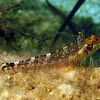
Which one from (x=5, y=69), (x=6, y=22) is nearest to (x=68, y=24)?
(x=6, y=22)

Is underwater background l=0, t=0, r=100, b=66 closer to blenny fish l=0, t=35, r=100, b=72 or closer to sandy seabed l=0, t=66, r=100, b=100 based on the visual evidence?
blenny fish l=0, t=35, r=100, b=72

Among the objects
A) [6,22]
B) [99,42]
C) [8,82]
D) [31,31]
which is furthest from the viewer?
[31,31]

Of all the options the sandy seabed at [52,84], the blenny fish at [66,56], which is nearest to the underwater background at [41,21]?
the blenny fish at [66,56]

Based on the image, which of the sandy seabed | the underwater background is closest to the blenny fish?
the sandy seabed

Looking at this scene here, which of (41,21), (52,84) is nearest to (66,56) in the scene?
(52,84)

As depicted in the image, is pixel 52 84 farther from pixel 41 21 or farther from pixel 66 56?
pixel 41 21

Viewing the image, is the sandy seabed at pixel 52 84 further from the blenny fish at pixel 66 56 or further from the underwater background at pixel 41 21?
the underwater background at pixel 41 21

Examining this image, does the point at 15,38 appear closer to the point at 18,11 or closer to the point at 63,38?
the point at 18,11
